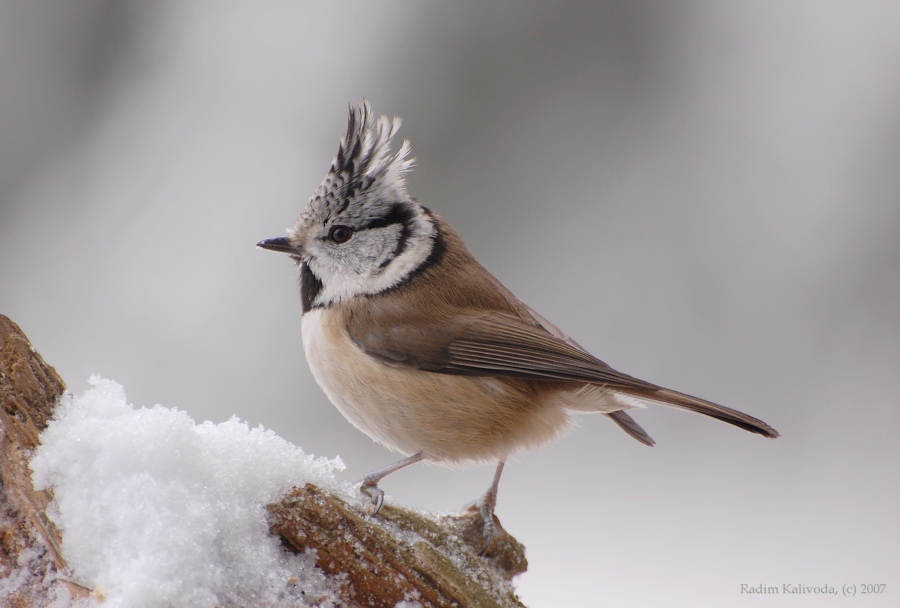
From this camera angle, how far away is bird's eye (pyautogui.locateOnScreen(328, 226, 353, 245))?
2.86 meters

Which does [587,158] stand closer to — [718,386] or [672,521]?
[718,386]

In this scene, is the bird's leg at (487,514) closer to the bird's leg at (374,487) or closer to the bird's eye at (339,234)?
the bird's leg at (374,487)

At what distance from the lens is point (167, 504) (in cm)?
161

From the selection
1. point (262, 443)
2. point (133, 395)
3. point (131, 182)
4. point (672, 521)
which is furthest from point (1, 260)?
point (672, 521)

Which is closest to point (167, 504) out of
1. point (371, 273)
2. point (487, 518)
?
point (487, 518)

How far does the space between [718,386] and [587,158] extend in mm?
1686

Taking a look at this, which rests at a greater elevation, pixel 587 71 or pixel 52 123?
pixel 587 71

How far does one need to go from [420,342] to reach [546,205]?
271cm

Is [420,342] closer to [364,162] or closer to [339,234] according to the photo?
[339,234]

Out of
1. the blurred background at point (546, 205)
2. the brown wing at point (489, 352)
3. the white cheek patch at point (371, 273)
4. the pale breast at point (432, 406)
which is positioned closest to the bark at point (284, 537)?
the pale breast at point (432, 406)

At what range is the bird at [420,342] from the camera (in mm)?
2473

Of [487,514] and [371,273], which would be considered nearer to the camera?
[487,514]

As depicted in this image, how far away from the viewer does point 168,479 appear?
166 cm

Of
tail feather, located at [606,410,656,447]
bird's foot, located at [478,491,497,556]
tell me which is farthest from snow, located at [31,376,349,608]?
tail feather, located at [606,410,656,447]
